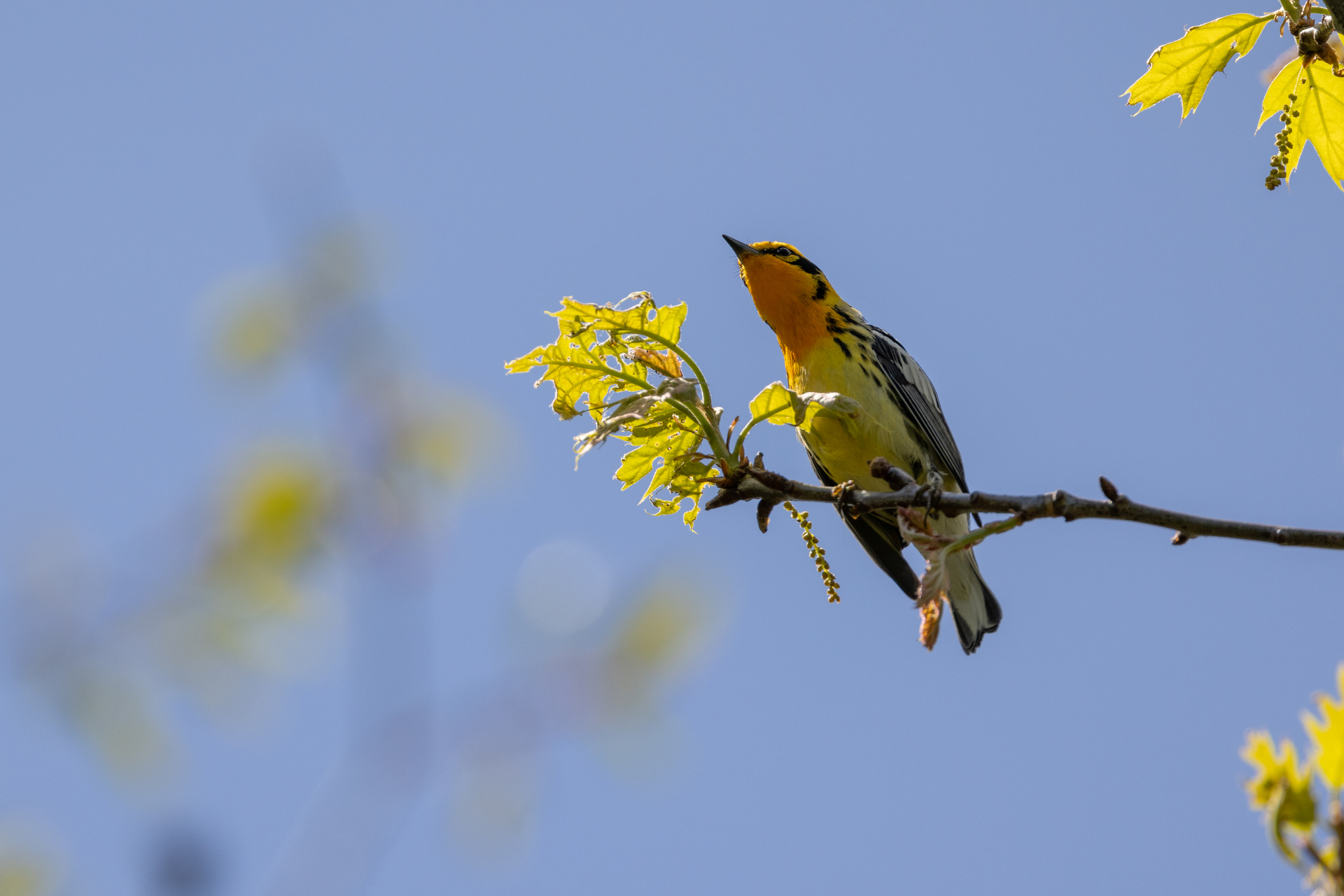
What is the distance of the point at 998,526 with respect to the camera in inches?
102

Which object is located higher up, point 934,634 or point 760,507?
point 760,507

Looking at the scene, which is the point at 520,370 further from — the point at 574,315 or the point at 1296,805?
the point at 1296,805

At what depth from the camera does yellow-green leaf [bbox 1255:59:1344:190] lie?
2646 mm

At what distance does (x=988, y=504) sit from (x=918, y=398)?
315 centimetres

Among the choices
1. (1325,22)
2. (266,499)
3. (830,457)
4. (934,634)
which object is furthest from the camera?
(830,457)

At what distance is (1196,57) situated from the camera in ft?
8.96

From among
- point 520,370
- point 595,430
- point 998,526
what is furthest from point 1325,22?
point 520,370

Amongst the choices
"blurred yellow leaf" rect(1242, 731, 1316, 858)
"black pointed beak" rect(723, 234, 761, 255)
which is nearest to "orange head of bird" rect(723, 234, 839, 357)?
"black pointed beak" rect(723, 234, 761, 255)

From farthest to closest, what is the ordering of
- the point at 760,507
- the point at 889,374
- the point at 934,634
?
the point at 889,374, the point at 760,507, the point at 934,634

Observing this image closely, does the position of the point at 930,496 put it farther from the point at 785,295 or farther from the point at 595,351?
the point at 785,295

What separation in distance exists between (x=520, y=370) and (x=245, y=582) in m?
1.49

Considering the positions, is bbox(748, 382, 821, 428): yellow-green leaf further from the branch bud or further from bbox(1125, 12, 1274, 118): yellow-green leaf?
bbox(1125, 12, 1274, 118): yellow-green leaf

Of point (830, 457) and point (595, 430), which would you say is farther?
point (830, 457)

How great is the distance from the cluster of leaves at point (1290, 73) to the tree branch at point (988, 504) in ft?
2.76
